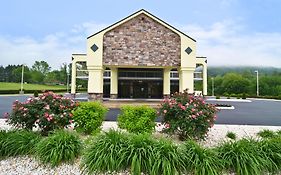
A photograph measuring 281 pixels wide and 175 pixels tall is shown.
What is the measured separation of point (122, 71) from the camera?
27.1 metres

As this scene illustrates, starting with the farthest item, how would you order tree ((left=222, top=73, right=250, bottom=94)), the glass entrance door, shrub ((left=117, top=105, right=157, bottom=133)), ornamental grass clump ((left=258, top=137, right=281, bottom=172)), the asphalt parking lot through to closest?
tree ((left=222, top=73, right=250, bottom=94)) → the glass entrance door → the asphalt parking lot → shrub ((left=117, top=105, right=157, bottom=133)) → ornamental grass clump ((left=258, top=137, right=281, bottom=172))

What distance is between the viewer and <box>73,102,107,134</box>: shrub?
221 inches

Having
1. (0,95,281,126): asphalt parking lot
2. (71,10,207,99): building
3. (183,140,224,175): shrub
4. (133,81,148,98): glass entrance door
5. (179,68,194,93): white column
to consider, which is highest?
(71,10,207,99): building

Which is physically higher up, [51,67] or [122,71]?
[51,67]

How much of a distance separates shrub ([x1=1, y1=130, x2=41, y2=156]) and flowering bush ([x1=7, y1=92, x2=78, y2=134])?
584mm

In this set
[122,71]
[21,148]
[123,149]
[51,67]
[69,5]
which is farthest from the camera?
[51,67]

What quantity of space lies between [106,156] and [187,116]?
241 centimetres

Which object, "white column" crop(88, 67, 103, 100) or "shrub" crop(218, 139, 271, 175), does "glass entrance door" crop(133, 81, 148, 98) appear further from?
"shrub" crop(218, 139, 271, 175)

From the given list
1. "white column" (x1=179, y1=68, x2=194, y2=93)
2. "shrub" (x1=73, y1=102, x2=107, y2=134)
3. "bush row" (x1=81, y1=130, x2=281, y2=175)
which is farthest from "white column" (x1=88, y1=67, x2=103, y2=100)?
"bush row" (x1=81, y1=130, x2=281, y2=175)

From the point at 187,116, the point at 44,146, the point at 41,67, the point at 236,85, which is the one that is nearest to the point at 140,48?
the point at 187,116

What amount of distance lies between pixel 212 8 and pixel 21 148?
1506 cm

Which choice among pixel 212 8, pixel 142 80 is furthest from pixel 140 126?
pixel 142 80

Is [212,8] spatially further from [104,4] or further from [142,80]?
[142,80]

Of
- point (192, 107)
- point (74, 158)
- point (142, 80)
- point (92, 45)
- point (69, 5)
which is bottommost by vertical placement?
point (74, 158)
